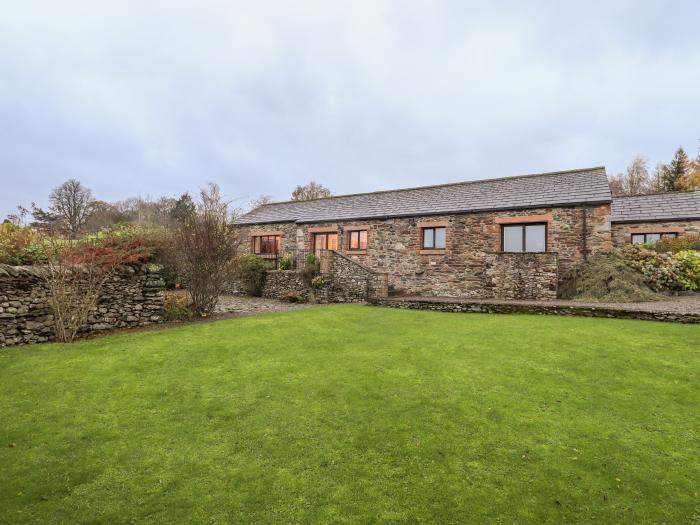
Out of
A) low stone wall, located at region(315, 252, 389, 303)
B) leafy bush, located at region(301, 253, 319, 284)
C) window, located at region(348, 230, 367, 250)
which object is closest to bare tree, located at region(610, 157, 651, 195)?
window, located at region(348, 230, 367, 250)

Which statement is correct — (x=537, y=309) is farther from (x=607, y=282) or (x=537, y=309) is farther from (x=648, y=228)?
(x=648, y=228)

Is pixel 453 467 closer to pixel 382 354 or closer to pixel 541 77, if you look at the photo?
pixel 382 354

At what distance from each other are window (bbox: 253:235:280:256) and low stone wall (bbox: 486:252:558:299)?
13808 mm

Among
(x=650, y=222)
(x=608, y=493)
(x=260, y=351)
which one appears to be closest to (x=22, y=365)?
(x=260, y=351)

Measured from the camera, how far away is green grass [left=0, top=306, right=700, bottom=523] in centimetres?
279

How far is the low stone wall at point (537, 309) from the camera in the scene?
9.45 metres

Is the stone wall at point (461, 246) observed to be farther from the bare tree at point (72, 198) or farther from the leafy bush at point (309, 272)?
the bare tree at point (72, 198)

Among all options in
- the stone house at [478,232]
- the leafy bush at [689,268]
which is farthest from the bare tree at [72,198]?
the leafy bush at [689,268]

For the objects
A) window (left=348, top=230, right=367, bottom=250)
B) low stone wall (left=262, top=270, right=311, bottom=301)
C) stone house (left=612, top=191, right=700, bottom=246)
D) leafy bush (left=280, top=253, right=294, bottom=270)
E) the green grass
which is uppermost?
stone house (left=612, top=191, right=700, bottom=246)

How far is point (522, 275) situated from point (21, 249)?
17.2m

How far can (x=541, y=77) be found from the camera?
220ft

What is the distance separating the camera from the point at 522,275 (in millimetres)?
14547

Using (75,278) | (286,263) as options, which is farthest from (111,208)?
(75,278)

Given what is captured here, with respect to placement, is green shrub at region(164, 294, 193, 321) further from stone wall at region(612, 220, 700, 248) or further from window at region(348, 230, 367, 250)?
stone wall at region(612, 220, 700, 248)
